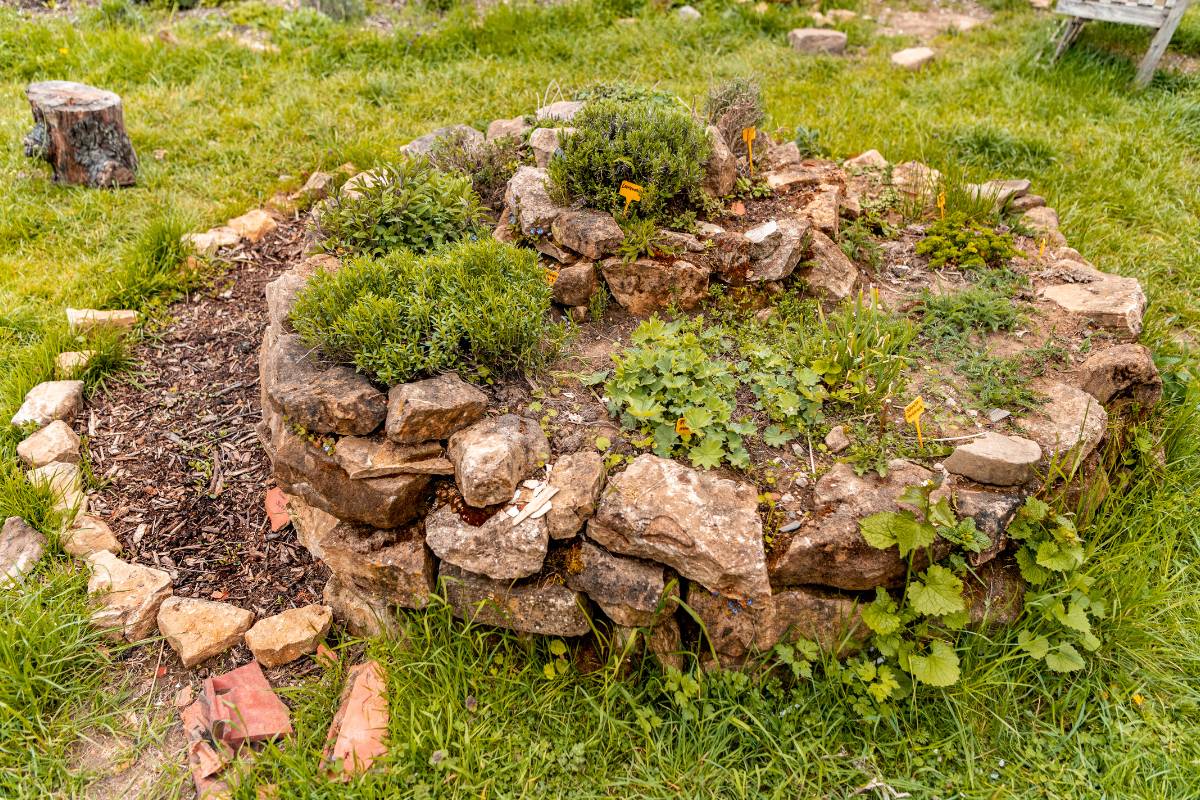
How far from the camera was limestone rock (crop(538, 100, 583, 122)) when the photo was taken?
4.80 metres

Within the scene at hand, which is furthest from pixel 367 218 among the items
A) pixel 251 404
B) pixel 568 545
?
pixel 568 545

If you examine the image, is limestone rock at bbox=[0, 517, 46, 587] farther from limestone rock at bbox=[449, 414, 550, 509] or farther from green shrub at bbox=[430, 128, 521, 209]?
green shrub at bbox=[430, 128, 521, 209]

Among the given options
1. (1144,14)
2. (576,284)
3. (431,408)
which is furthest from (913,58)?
(431,408)

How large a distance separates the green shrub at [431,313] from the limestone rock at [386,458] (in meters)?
0.27

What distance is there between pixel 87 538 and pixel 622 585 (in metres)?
2.42

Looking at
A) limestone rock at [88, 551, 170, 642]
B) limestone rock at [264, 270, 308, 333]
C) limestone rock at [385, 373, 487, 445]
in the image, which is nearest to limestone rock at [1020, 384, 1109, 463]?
limestone rock at [385, 373, 487, 445]

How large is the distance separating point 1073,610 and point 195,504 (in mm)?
3776

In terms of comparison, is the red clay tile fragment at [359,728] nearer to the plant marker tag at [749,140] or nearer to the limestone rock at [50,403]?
the limestone rock at [50,403]

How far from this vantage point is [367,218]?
390 cm

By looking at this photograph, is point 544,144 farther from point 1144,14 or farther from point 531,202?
point 1144,14

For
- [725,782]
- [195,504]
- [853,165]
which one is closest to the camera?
[725,782]

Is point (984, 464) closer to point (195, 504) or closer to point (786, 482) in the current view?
point (786, 482)

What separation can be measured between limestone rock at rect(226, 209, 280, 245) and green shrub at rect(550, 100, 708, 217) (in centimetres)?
250

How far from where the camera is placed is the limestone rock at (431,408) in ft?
9.61
